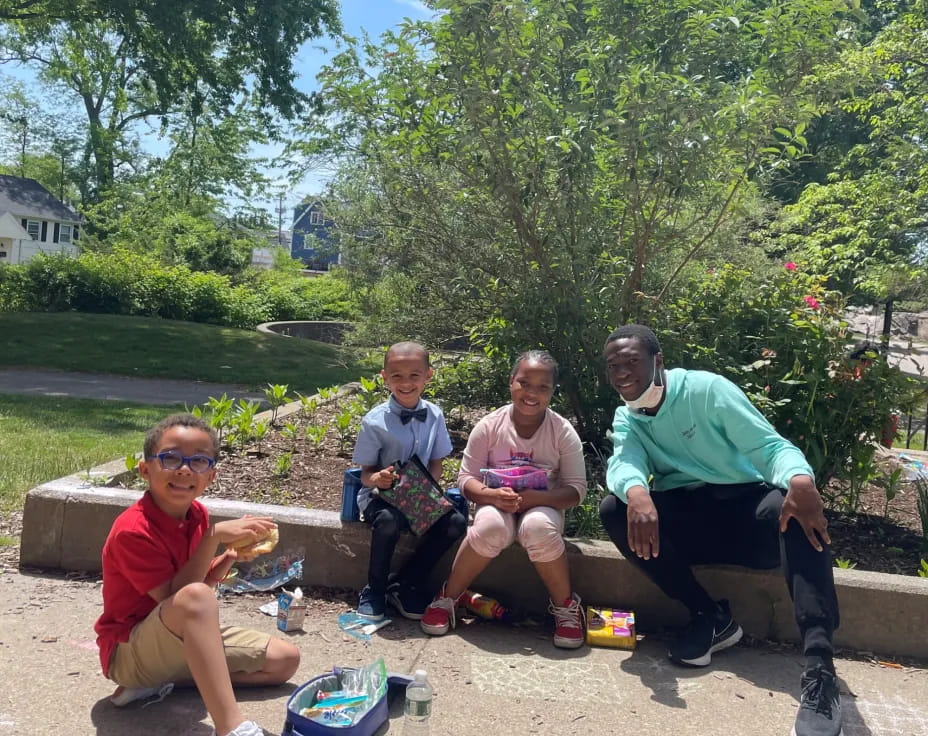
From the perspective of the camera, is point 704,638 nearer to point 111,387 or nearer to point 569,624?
point 569,624

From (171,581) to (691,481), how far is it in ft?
7.28

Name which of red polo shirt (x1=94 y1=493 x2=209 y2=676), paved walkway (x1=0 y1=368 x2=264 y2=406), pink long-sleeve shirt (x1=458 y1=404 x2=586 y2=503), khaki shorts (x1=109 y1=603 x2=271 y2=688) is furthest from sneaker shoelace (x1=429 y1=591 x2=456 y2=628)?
paved walkway (x1=0 y1=368 x2=264 y2=406)

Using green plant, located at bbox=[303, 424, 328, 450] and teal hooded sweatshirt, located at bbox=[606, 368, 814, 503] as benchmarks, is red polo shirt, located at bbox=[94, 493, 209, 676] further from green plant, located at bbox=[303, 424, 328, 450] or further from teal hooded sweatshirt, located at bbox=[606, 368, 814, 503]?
green plant, located at bbox=[303, 424, 328, 450]

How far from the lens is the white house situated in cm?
5281

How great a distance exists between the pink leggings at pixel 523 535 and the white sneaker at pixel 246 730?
1.35 m

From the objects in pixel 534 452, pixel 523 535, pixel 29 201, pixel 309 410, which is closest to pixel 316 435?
pixel 309 410

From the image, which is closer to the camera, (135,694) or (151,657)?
(151,657)

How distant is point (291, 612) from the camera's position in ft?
12.0

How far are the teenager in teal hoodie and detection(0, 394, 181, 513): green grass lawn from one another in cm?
339

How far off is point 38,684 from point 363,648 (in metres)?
1.21

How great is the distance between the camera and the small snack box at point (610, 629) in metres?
3.64

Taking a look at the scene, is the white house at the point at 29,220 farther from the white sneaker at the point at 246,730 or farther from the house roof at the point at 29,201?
the white sneaker at the point at 246,730

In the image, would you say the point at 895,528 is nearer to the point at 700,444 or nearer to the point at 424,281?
the point at 700,444

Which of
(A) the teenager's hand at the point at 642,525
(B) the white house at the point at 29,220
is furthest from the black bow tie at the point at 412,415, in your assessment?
(B) the white house at the point at 29,220
